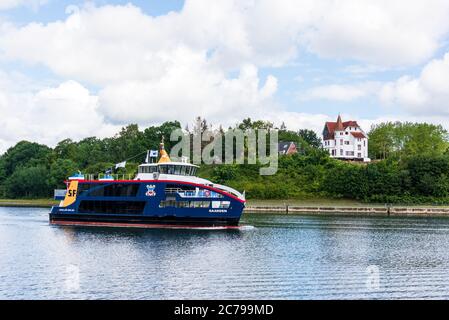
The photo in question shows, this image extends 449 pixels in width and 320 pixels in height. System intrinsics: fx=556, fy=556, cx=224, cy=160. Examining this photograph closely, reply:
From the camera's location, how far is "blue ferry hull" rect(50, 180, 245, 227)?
53125mm

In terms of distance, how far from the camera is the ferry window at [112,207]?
183 feet

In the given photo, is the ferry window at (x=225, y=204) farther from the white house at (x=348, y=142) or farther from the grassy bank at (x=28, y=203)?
the white house at (x=348, y=142)

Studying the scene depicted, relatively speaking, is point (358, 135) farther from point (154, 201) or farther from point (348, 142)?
point (154, 201)

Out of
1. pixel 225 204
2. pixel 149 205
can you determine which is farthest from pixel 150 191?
pixel 225 204

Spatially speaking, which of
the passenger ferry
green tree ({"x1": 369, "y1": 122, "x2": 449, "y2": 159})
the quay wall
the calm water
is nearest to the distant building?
green tree ({"x1": 369, "y1": 122, "x2": 449, "y2": 159})

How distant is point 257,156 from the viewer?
108688mm

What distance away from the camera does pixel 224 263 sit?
113 ft

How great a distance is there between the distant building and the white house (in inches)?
333

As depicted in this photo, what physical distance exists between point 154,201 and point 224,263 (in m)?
21.5

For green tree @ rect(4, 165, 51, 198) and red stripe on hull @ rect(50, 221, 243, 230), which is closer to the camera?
red stripe on hull @ rect(50, 221, 243, 230)

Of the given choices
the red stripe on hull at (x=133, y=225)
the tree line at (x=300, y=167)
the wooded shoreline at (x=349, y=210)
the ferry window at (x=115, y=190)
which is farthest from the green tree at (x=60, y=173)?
the ferry window at (x=115, y=190)

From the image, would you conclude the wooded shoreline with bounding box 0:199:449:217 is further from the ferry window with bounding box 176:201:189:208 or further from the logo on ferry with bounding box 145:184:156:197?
the logo on ferry with bounding box 145:184:156:197

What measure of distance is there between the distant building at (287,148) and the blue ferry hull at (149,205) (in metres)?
61.7
